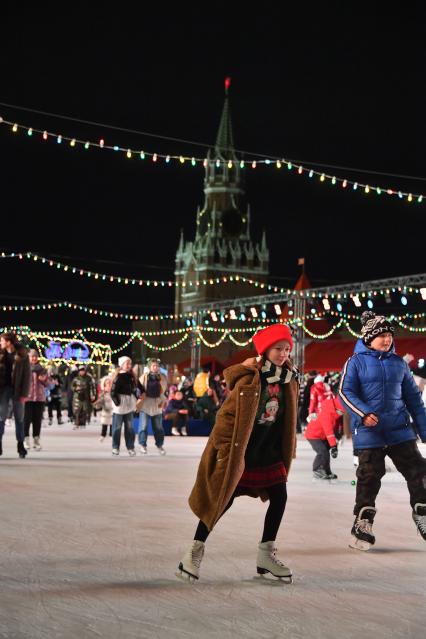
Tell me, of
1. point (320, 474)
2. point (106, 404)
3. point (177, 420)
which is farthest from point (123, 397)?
point (177, 420)

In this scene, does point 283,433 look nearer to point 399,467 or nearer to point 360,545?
point 360,545

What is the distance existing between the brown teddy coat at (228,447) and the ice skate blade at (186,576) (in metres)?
0.23

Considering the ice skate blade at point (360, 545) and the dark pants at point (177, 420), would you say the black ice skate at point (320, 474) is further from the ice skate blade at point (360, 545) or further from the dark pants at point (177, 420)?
the dark pants at point (177, 420)

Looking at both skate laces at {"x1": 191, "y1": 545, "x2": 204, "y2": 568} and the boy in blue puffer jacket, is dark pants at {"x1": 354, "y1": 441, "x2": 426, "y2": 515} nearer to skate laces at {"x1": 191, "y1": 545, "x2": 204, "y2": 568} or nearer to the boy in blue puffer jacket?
the boy in blue puffer jacket

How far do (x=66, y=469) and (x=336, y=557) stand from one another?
6.44 meters

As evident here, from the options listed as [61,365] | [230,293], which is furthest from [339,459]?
[230,293]

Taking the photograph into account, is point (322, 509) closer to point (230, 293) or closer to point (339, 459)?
point (339, 459)

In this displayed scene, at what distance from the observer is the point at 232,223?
118250 millimetres

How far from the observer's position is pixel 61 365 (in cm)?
4553

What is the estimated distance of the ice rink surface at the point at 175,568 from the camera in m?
4.02

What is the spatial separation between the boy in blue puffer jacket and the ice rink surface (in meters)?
0.35

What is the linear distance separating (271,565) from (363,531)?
51.0 inches

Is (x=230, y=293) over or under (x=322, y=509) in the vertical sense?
over

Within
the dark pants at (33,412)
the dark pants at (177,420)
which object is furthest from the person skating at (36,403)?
the dark pants at (177,420)
